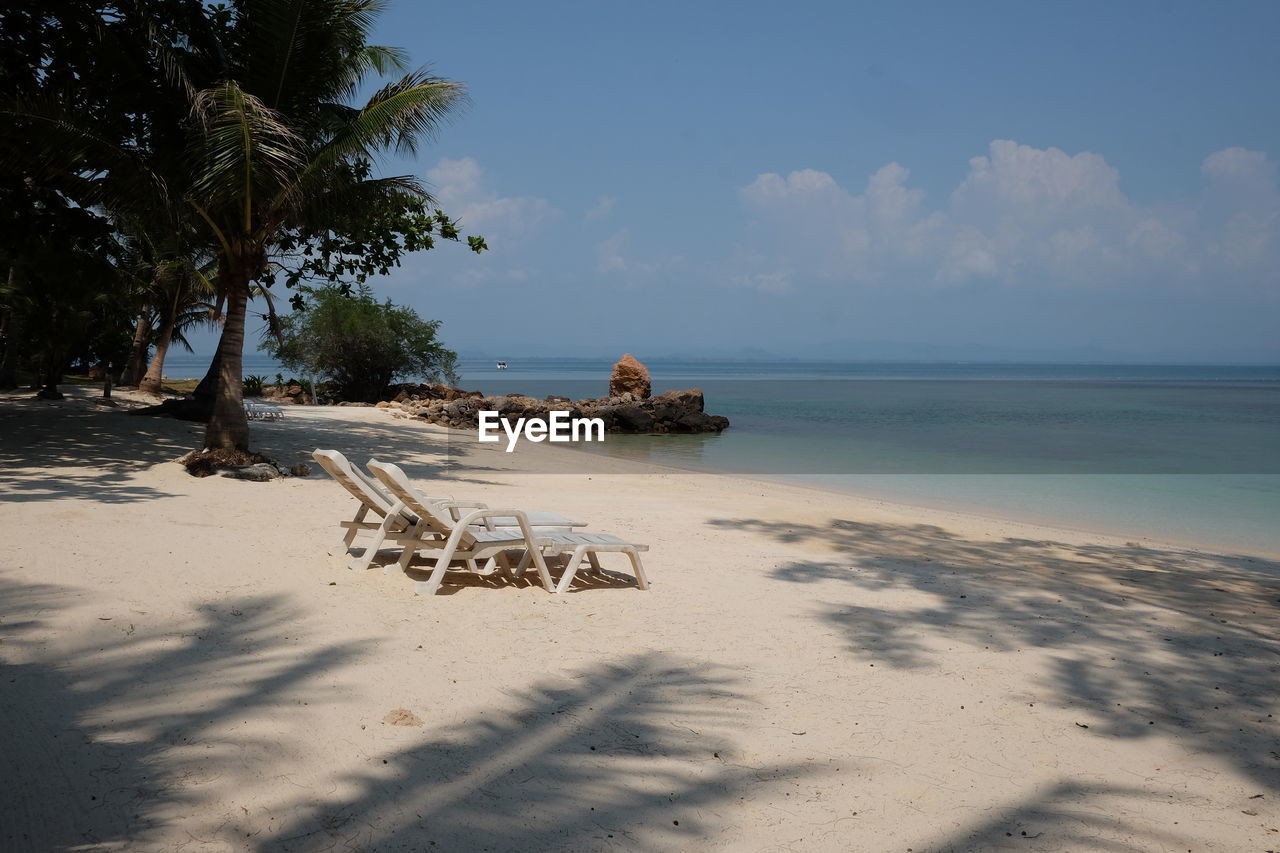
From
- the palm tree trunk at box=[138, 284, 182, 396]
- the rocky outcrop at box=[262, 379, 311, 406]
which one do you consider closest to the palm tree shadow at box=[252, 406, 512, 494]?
the palm tree trunk at box=[138, 284, 182, 396]

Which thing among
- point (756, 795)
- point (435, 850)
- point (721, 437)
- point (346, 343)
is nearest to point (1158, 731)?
point (756, 795)

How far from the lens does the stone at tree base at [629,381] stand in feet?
112

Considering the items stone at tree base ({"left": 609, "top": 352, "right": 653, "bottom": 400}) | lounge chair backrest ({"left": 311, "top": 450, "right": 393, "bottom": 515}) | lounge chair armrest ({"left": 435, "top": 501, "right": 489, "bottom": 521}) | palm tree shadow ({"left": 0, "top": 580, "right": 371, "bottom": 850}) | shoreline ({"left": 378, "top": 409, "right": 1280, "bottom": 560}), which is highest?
stone at tree base ({"left": 609, "top": 352, "right": 653, "bottom": 400})

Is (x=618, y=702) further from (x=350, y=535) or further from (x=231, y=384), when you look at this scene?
(x=231, y=384)

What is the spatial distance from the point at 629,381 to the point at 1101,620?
2839 cm

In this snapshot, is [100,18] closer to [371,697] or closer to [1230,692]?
[371,697]

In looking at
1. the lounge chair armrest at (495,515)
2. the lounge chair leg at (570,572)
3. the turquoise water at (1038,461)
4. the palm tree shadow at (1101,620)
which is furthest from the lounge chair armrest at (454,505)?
the turquoise water at (1038,461)

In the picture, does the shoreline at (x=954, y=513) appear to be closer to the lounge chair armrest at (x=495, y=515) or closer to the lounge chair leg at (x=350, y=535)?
the lounge chair armrest at (x=495, y=515)

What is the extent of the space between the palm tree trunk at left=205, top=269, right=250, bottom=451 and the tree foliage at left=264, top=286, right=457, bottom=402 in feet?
71.6

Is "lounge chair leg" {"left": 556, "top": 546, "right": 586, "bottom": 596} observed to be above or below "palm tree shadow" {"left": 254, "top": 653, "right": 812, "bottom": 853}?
above

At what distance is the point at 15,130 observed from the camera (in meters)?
11.1

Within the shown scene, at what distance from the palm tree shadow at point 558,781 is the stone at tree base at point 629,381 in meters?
29.6

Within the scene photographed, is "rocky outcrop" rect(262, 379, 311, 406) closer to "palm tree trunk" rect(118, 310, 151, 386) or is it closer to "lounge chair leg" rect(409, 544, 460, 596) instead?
"palm tree trunk" rect(118, 310, 151, 386)

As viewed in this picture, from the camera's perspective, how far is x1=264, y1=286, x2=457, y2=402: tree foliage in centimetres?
3447
